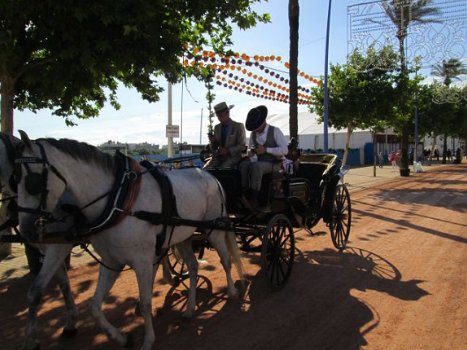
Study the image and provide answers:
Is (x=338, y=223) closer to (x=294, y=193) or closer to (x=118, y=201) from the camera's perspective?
(x=294, y=193)

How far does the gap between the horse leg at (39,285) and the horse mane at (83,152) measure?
89 centimetres

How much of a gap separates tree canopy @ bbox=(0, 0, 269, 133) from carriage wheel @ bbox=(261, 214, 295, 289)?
2882 mm

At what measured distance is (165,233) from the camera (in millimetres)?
4266

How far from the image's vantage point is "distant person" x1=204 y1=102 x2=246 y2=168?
233 inches

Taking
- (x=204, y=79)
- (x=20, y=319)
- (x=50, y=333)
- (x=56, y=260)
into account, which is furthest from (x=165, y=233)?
(x=204, y=79)

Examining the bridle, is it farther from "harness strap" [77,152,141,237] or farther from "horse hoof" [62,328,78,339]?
"horse hoof" [62,328,78,339]

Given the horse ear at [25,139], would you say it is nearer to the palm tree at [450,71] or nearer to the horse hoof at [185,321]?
the horse hoof at [185,321]

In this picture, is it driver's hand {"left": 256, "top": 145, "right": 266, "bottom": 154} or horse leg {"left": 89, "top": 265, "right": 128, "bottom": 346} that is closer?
horse leg {"left": 89, "top": 265, "right": 128, "bottom": 346}

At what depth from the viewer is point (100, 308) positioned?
4.00 m

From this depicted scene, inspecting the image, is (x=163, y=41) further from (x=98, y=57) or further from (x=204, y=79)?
(x=204, y=79)

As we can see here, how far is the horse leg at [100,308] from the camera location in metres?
3.94

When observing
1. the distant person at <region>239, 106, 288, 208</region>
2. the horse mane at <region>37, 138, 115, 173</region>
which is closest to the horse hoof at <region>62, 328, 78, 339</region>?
the horse mane at <region>37, 138, 115, 173</region>

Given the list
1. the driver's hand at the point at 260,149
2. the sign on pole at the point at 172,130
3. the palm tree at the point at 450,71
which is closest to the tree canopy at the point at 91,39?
the driver's hand at the point at 260,149

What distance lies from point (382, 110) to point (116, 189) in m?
19.2
